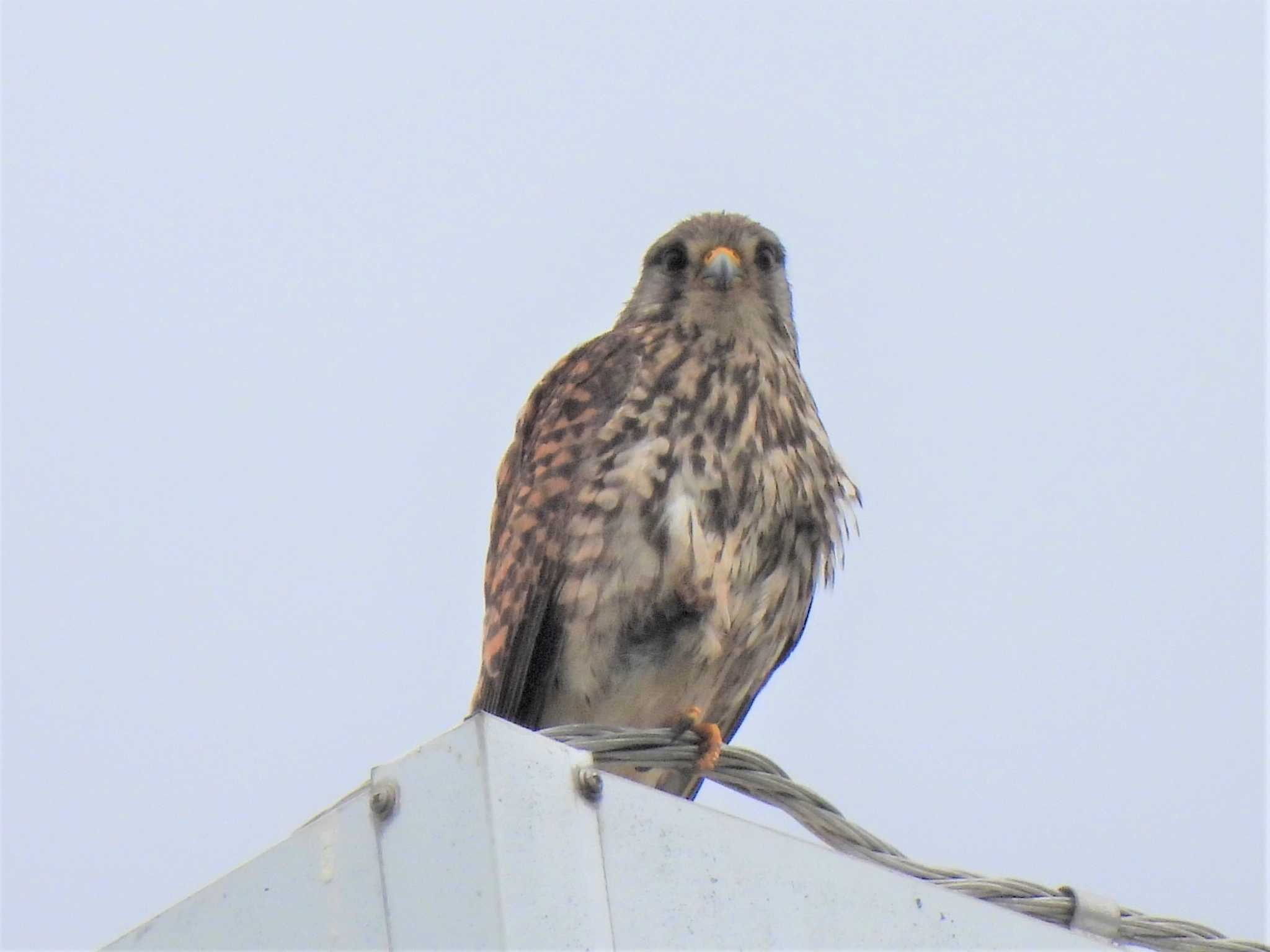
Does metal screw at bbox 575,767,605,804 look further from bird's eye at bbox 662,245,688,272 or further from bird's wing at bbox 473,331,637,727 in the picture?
bird's eye at bbox 662,245,688,272

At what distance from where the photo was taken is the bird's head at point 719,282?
4.17 m

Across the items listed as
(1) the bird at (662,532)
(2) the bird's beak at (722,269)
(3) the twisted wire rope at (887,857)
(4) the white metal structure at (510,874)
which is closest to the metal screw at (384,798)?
(4) the white metal structure at (510,874)

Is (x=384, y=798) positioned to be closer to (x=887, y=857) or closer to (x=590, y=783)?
(x=590, y=783)

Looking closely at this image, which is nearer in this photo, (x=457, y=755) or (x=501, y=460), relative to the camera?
(x=457, y=755)

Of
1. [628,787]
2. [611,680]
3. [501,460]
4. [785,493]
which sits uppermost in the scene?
[501,460]

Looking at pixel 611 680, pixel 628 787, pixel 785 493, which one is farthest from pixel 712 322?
pixel 628 787

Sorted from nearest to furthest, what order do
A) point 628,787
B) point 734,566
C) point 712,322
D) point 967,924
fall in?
point 628,787 < point 967,924 < point 734,566 < point 712,322

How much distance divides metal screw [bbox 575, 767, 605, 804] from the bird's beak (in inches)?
90.9

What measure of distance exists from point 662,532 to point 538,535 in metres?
0.35

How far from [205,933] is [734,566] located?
68.6 inches

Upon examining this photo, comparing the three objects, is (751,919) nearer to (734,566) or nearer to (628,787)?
(628,787)

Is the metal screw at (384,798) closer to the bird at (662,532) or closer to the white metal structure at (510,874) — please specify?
the white metal structure at (510,874)

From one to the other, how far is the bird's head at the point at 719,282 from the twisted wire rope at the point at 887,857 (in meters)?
1.64

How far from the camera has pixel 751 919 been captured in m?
2.09
